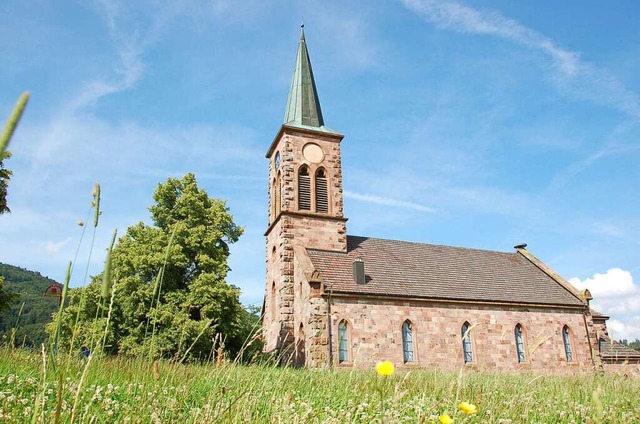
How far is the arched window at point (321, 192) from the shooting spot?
2767 cm

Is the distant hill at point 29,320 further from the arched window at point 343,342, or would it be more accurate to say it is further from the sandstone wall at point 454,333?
the sandstone wall at point 454,333

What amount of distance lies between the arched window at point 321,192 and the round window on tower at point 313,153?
68 cm

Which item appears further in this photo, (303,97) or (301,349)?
(303,97)

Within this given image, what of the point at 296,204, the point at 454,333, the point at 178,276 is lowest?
the point at 454,333

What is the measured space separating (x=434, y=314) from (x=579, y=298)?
10512mm

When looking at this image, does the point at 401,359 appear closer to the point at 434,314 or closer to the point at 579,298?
the point at 434,314

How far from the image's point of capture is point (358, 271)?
24.0 meters

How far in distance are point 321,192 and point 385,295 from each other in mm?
7628

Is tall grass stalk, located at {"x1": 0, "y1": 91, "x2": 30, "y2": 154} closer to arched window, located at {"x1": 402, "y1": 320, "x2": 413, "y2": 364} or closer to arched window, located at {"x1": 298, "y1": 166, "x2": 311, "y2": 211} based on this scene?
arched window, located at {"x1": 402, "y1": 320, "x2": 413, "y2": 364}

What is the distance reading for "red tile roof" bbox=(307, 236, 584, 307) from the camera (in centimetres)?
2439

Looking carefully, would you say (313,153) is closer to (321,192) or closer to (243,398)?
(321,192)

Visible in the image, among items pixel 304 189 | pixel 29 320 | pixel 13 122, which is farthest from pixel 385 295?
pixel 13 122

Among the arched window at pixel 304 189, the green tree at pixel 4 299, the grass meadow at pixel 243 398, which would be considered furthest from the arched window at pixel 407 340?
the green tree at pixel 4 299

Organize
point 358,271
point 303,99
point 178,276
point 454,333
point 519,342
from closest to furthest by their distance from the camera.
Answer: point 178,276
point 358,271
point 454,333
point 519,342
point 303,99
